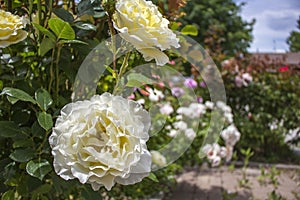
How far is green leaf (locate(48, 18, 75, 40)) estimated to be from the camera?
777 mm

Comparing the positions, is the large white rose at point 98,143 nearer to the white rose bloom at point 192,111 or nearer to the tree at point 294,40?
the white rose bloom at point 192,111

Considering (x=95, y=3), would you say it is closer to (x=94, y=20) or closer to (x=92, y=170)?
(x=94, y=20)

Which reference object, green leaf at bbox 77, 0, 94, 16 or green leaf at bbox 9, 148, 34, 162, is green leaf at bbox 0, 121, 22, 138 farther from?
green leaf at bbox 77, 0, 94, 16

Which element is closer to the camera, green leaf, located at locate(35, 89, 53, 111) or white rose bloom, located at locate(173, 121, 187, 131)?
green leaf, located at locate(35, 89, 53, 111)

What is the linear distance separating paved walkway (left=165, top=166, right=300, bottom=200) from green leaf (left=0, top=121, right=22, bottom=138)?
6.93 feet

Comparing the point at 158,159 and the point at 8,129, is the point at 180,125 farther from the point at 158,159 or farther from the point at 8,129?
the point at 8,129

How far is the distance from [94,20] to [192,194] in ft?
6.90

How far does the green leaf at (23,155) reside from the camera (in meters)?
0.80

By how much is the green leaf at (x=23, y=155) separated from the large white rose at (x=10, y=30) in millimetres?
206

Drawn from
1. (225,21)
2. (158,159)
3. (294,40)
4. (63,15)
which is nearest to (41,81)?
(63,15)

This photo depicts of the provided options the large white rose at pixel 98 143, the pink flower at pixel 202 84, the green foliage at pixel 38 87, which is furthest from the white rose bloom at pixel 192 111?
the large white rose at pixel 98 143

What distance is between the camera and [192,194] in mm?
2990

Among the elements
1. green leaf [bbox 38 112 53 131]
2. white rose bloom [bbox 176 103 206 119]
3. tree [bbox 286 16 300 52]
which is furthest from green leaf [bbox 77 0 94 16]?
tree [bbox 286 16 300 52]

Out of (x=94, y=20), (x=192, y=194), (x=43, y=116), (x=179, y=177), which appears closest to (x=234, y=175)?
(x=179, y=177)
